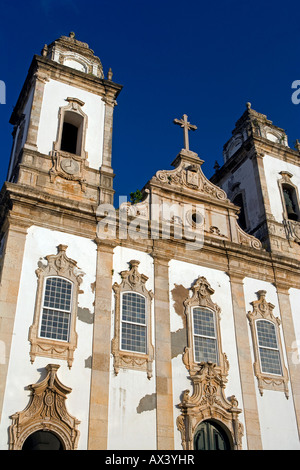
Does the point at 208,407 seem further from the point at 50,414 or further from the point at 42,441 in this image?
the point at 42,441

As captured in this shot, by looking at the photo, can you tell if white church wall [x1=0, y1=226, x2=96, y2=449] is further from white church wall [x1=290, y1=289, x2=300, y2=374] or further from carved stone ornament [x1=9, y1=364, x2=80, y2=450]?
white church wall [x1=290, y1=289, x2=300, y2=374]

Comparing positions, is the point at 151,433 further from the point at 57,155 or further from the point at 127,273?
the point at 57,155

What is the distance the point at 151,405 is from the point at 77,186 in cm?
671

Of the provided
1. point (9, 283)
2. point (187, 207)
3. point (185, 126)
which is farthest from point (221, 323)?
point (185, 126)

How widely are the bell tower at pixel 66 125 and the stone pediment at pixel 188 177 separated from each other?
6.60 ft

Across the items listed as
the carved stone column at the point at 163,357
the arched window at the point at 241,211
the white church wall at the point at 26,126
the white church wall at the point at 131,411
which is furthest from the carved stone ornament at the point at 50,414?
the arched window at the point at 241,211

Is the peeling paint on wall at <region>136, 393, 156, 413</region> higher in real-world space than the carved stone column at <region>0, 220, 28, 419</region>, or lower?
lower

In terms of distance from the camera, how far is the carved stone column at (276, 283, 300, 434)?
49.2 feet

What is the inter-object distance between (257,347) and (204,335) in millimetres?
1783

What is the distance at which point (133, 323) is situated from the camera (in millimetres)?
13750

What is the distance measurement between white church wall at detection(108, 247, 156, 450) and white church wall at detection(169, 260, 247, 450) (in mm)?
712

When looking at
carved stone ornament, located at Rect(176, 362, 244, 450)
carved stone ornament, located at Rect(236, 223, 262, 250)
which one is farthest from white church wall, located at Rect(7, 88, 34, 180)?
carved stone ornament, located at Rect(176, 362, 244, 450)

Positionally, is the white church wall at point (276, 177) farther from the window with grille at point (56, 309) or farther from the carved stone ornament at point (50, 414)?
the carved stone ornament at point (50, 414)

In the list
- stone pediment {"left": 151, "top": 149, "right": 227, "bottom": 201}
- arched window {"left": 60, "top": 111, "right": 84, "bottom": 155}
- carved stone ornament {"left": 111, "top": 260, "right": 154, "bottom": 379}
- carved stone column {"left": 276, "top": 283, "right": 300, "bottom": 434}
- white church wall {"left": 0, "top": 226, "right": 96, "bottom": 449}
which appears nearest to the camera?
white church wall {"left": 0, "top": 226, "right": 96, "bottom": 449}
